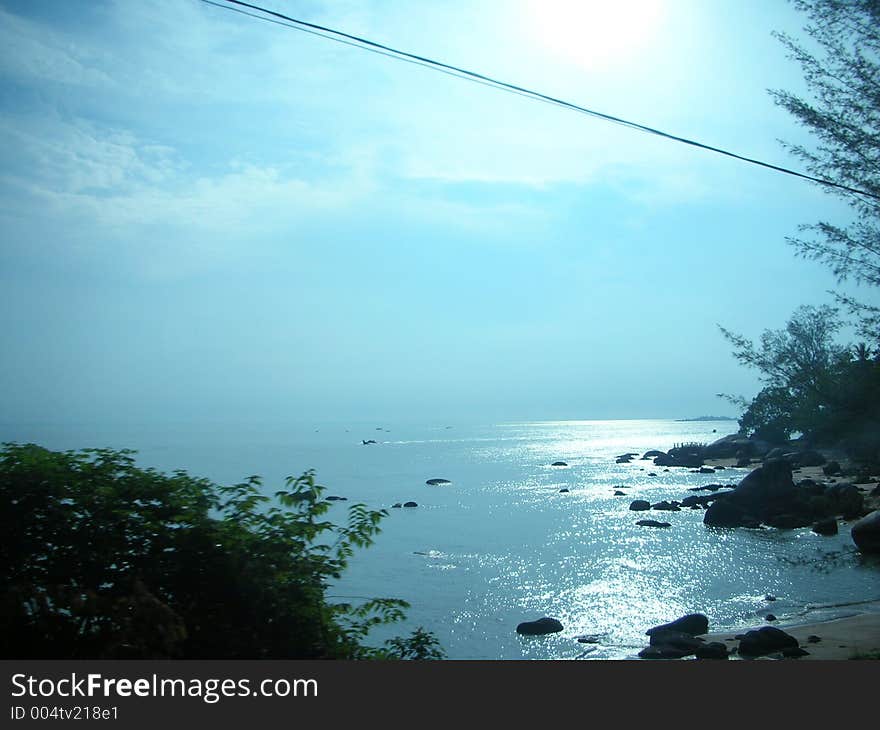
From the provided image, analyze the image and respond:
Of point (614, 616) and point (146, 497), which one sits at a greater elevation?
point (146, 497)

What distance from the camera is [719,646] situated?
19.0 meters

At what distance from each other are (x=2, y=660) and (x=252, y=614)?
190 centimetres

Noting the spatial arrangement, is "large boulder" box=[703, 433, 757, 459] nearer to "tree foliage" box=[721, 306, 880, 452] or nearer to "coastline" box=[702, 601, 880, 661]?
"coastline" box=[702, 601, 880, 661]

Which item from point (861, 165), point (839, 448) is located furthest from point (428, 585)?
point (861, 165)

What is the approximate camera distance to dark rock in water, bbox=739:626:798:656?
60.4 feet

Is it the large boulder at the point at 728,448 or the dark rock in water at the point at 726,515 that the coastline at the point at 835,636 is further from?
the large boulder at the point at 728,448

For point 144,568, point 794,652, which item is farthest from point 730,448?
point 144,568

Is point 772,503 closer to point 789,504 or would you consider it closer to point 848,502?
point 789,504

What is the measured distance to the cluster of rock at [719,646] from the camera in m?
18.4

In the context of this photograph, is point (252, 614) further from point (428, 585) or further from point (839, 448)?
point (428, 585)

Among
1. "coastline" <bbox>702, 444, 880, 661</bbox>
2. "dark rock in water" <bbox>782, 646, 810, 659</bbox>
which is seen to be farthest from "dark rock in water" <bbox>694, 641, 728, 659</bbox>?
"dark rock in water" <bbox>782, 646, 810, 659</bbox>

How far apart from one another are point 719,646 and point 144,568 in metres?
17.5

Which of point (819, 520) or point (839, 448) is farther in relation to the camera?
point (819, 520)

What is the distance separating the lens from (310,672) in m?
5.65
